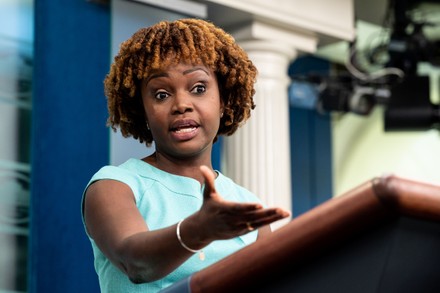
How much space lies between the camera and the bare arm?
665 millimetres

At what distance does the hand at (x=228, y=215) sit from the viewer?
2.12ft

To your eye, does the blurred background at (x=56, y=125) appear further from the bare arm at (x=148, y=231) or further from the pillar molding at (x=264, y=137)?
the bare arm at (x=148, y=231)

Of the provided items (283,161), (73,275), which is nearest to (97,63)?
(73,275)

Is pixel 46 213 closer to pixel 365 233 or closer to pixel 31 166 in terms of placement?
pixel 31 166

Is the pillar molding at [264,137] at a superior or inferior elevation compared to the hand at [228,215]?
superior

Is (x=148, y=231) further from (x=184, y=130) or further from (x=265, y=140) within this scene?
(x=265, y=140)

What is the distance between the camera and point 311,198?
4617mm

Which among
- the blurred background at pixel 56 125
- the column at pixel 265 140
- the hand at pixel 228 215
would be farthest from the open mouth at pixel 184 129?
the column at pixel 265 140

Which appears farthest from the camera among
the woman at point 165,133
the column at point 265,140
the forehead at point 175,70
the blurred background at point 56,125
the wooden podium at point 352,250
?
the column at point 265,140

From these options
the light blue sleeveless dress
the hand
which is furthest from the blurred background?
the hand

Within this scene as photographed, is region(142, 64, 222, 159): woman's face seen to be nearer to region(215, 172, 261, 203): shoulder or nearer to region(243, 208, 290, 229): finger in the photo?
region(215, 172, 261, 203): shoulder

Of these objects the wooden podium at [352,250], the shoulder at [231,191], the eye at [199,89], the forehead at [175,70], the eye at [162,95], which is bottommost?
the wooden podium at [352,250]

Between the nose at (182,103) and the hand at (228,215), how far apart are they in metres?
0.30

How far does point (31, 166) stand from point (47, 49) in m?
0.39
